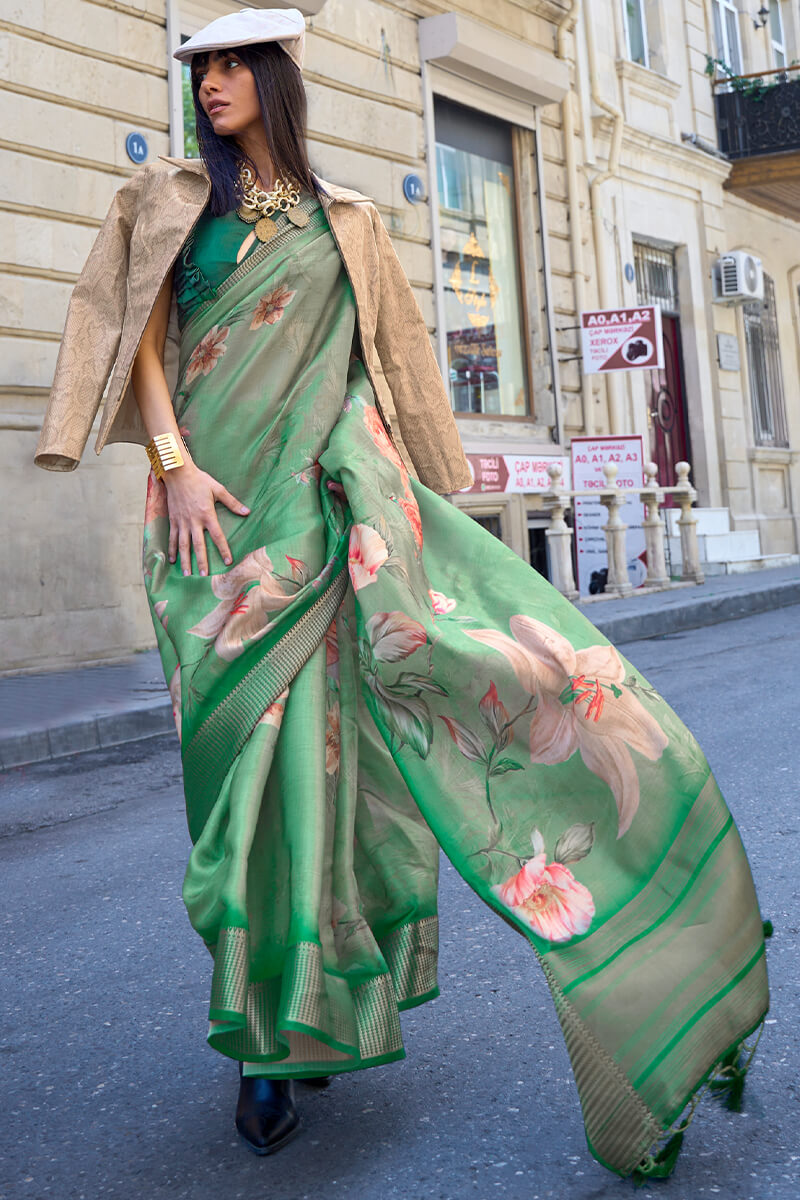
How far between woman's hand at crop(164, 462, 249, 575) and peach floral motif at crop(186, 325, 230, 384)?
175mm

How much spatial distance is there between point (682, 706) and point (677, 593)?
6.29m

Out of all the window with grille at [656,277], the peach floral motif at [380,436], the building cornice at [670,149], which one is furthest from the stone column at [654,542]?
the peach floral motif at [380,436]

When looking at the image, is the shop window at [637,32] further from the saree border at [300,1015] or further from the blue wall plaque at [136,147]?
the saree border at [300,1015]

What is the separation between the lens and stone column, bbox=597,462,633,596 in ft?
40.4

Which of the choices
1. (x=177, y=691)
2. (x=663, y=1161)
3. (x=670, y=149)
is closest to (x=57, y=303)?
(x=177, y=691)

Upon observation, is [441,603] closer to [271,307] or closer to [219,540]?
[219,540]

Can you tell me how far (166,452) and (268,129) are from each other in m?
0.58

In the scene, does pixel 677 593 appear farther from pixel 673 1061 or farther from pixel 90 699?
pixel 673 1061

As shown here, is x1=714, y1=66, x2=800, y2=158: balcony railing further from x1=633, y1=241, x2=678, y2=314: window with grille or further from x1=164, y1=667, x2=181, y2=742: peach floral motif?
x1=164, y1=667, x2=181, y2=742: peach floral motif

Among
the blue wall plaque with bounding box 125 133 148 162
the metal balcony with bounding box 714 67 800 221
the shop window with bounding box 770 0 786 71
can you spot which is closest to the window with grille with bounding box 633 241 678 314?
the metal balcony with bounding box 714 67 800 221

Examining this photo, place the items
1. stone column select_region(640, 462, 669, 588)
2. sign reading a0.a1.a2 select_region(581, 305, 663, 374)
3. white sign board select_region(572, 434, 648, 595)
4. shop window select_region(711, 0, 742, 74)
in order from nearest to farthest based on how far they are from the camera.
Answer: white sign board select_region(572, 434, 648, 595), stone column select_region(640, 462, 669, 588), sign reading a0.a1.a2 select_region(581, 305, 663, 374), shop window select_region(711, 0, 742, 74)

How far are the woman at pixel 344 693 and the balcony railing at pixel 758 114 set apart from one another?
54.1 feet

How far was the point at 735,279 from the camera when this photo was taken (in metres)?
17.1

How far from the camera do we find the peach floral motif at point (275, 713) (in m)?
1.96
